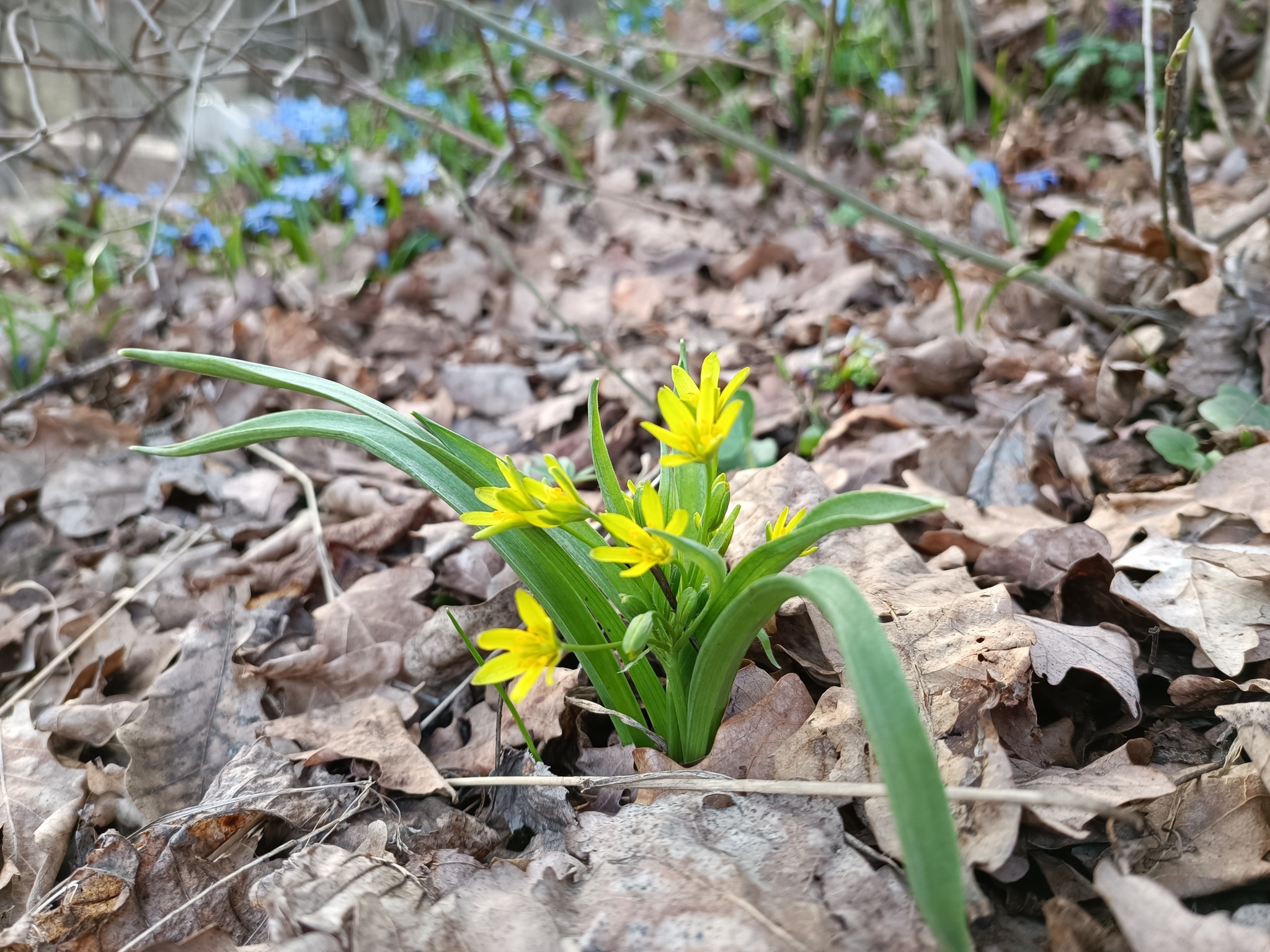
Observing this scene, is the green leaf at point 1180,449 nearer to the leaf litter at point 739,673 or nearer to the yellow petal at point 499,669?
the leaf litter at point 739,673

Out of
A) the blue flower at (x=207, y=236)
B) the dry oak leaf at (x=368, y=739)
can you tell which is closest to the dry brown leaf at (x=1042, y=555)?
the dry oak leaf at (x=368, y=739)

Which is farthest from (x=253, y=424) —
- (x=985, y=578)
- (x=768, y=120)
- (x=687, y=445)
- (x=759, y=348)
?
(x=768, y=120)

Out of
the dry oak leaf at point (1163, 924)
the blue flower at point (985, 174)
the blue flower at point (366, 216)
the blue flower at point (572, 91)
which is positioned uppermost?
the blue flower at point (572, 91)

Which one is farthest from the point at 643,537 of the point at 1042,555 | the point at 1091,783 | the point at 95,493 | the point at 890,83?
the point at 890,83

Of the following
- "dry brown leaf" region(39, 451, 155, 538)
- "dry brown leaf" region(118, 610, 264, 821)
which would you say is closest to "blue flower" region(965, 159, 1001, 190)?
"dry brown leaf" region(118, 610, 264, 821)

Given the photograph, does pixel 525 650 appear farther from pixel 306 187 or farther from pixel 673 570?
pixel 306 187

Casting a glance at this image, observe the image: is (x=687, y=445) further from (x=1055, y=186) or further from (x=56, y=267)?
(x=56, y=267)
